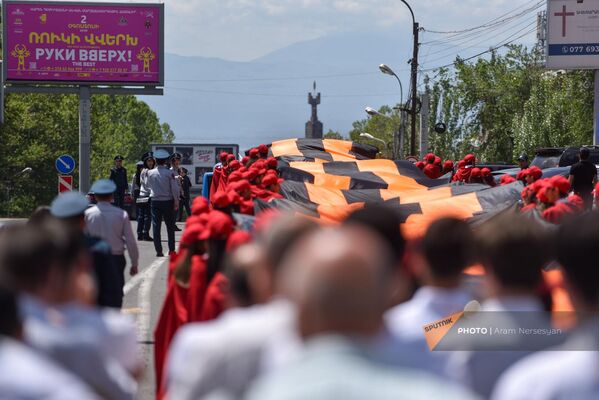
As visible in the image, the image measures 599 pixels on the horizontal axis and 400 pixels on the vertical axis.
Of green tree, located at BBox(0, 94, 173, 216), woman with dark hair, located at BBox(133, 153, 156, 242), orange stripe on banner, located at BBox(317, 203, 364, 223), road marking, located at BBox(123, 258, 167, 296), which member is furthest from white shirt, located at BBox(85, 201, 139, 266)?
green tree, located at BBox(0, 94, 173, 216)

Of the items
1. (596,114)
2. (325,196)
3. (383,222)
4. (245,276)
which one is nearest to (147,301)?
(325,196)

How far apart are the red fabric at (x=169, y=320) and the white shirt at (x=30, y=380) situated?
3.44m

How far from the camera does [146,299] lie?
1277 cm

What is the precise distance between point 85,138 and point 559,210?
100ft

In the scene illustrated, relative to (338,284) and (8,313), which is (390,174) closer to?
(8,313)

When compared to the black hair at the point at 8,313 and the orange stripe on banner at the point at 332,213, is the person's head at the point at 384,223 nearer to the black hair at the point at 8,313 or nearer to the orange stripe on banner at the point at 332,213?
the black hair at the point at 8,313

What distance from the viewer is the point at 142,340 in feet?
32.9

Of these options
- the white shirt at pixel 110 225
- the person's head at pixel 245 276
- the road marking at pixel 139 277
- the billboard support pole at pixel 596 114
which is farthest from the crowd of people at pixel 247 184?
the billboard support pole at pixel 596 114

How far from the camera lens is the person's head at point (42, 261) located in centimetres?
397

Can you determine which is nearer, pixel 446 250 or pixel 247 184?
pixel 446 250

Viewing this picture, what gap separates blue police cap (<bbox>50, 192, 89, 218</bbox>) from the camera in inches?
268

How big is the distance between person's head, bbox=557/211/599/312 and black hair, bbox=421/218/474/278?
27.6 inches

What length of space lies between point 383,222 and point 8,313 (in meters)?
1.65

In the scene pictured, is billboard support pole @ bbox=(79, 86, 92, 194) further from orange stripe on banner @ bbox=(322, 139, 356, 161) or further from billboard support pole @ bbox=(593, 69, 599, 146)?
orange stripe on banner @ bbox=(322, 139, 356, 161)
